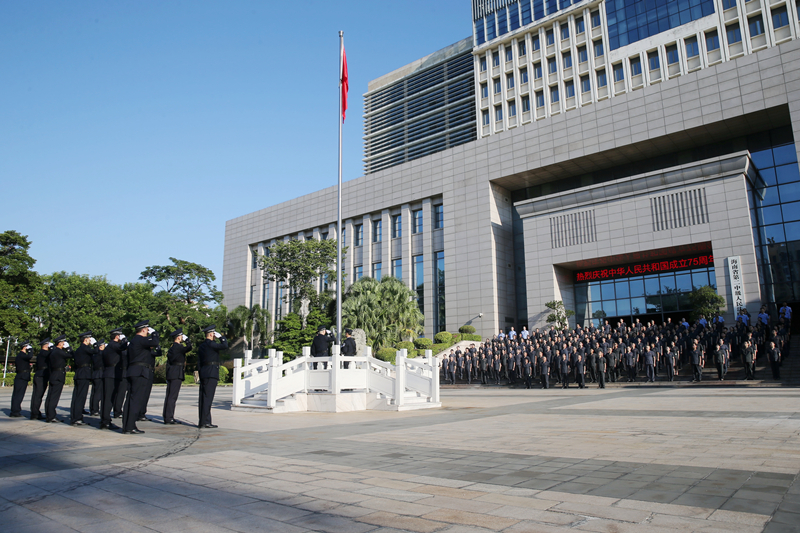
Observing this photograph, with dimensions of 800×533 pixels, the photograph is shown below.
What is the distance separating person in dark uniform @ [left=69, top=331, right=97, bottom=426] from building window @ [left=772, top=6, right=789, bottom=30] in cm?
4880

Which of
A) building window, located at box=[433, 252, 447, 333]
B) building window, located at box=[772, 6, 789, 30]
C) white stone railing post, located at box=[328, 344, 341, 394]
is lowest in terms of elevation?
white stone railing post, located at box=[328, 344, 341, 394]

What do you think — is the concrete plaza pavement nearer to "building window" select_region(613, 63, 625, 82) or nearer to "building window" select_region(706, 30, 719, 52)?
"building window" select_region(706, 30, 719, 52)

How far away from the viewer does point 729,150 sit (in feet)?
106

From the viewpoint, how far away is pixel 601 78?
1831 inches

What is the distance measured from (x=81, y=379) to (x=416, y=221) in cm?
3639

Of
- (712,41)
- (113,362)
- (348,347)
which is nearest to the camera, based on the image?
(113,362)

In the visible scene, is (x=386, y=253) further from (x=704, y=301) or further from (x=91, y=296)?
(x=91, y=296)

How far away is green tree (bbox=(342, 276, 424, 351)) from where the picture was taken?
33.2 meters

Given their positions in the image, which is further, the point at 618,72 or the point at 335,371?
the point at 618,72

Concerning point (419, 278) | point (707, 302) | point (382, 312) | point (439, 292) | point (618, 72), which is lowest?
point (707, 302)

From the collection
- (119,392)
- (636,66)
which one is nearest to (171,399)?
(119,392)

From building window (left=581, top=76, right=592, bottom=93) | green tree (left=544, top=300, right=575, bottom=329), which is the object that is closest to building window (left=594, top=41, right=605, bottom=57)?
building window (left=581, top=76, right=592, bottom=93)

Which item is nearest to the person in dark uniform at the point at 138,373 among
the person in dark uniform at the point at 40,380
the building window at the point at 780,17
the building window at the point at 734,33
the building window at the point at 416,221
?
the person in dark uniform at the point at 40,380

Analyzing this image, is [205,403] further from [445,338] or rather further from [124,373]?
[445,338]
